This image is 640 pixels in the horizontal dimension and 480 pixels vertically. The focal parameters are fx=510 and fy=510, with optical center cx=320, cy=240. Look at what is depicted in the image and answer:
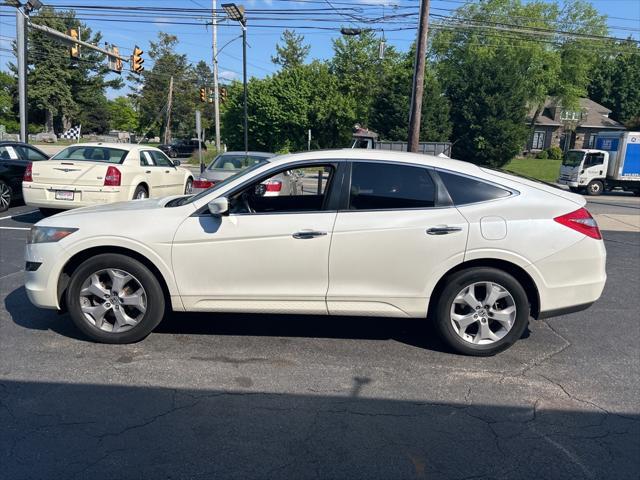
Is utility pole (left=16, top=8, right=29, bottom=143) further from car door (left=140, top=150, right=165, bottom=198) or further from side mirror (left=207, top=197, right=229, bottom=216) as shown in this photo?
side mirror (left=207, top=197, right=229, bottom=216)

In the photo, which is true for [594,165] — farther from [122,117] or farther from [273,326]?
[122,117]

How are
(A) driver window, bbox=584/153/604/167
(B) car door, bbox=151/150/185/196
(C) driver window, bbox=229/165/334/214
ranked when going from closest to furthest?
(C) driver window, bbox=229/165/334/214, (B) car door, bbox=151/150/185/196, (A) driver window, bbox=584/153/604/167

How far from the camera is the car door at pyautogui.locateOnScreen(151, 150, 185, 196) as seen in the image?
37.1 feet

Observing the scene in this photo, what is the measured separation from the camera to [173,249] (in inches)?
159

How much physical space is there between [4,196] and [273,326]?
345 inches

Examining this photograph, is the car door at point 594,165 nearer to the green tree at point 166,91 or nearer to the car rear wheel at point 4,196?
the car rear wheel at point 4,196

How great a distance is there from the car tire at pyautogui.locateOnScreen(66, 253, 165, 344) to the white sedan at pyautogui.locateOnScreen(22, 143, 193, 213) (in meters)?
5.38

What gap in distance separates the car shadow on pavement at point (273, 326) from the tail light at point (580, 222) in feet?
3.76

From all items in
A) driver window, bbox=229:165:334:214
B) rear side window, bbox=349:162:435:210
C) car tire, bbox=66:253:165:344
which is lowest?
car tire, bbox=66:253:165:344

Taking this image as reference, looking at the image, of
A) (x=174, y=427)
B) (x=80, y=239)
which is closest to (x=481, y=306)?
(x=174, y=427)

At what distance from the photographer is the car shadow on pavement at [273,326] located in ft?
14.9

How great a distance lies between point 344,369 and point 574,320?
2744 millimetres

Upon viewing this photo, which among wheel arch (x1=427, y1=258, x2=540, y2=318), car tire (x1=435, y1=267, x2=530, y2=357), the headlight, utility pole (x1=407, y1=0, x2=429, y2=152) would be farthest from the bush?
the headlight

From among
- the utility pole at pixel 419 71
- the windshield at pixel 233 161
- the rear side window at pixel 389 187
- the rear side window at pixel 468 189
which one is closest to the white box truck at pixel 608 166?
the utility pole at pixel 419 71
